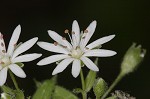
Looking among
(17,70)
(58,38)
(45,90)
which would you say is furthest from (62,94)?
(17,70)

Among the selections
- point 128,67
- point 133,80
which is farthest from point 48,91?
point 133,80

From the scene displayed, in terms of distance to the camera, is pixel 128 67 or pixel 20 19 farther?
pixel 20 19

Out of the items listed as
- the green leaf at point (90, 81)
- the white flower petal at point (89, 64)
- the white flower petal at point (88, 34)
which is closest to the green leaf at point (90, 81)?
the green leaf at point (90, 81)

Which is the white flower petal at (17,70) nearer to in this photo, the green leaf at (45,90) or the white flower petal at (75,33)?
the green leaf at (45,90)

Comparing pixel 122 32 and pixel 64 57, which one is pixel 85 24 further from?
pixel 64 57

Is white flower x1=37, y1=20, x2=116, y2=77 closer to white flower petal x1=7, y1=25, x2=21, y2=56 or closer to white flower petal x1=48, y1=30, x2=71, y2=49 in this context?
white flower petal x1=48, y1=30, x2=71, y2=49

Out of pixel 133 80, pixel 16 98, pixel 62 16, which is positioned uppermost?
pixel 62 16

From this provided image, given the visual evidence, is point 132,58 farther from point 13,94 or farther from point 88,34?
point 13,94

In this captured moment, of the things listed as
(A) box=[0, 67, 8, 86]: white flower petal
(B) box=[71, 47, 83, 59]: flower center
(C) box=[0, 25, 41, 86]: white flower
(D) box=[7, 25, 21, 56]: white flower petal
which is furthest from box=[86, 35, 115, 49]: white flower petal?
(A) box=[0, 67, 8, 86]: white flower petal
